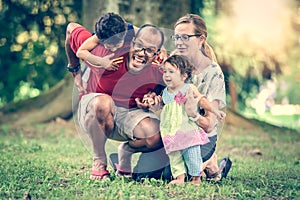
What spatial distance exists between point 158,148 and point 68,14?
19.5 feet

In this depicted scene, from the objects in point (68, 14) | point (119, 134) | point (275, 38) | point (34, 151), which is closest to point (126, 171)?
→ point (119, 134)

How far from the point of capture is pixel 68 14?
9.84m

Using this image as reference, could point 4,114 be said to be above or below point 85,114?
below

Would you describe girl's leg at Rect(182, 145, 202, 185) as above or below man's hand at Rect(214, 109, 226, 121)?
below

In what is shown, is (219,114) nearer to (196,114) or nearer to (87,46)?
(196,114)

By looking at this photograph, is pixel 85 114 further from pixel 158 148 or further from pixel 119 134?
pixel 158 148

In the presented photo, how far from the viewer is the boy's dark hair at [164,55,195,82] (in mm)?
4130

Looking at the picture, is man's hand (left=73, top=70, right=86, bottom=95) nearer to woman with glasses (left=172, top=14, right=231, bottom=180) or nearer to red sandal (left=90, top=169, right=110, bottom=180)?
red sandal (left=90, top=169, right=110, bottom=180)

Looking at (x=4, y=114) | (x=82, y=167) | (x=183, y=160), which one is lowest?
(x=4, y=114)

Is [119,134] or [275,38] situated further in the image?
[275,38]

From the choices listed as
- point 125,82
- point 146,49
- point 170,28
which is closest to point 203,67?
point 146,49

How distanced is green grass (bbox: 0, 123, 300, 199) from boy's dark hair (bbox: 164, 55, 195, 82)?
2.56 feet

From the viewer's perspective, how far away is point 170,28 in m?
8.20

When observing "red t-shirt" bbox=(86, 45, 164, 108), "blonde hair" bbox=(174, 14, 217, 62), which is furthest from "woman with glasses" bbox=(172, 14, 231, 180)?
"red t-shirt" bbox=(86, 45, 164, 108)
